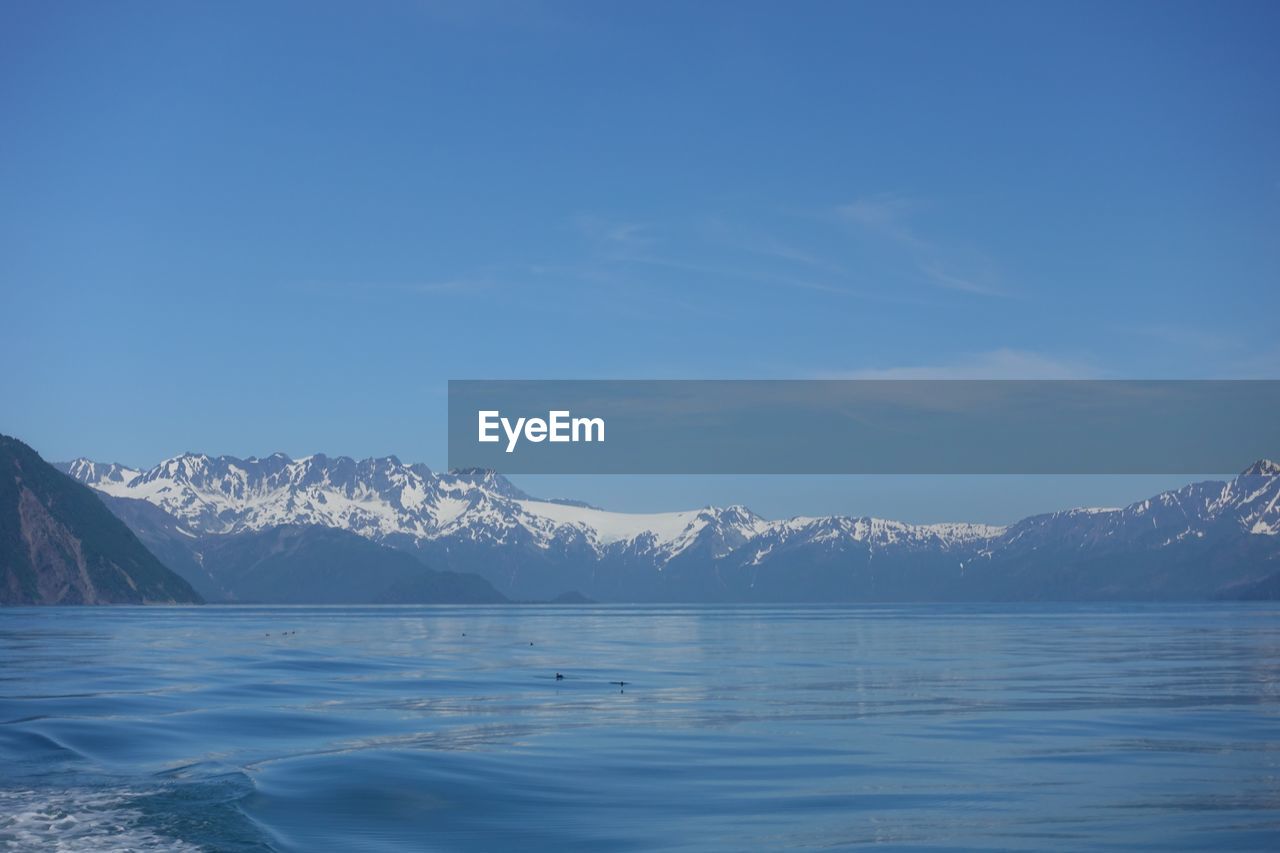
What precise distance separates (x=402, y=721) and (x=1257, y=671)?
51.0 meters

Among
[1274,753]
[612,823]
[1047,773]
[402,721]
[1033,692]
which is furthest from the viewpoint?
[1033,692]

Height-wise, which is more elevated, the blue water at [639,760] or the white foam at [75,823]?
the white foam at [75,823]

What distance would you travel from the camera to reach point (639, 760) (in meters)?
37.6

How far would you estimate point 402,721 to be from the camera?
47.4 metres

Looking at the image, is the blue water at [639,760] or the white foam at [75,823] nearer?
the white foam at [75,823]

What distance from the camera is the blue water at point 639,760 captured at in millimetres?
27391

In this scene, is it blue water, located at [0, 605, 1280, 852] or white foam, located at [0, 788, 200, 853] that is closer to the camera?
white foam, located at [0, 788, 200, 853]

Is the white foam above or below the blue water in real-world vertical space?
above

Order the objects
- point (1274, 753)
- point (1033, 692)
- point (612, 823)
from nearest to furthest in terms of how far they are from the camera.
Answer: point (612, 823), point (1274, 753), point (1033, 692)

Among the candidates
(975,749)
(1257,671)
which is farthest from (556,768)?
(1257,671)

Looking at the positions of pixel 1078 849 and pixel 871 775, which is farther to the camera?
pixel 871 775

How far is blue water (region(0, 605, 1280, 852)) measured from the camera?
27.4 m

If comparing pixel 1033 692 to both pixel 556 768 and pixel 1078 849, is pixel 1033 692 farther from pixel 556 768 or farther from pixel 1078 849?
pixel 1078 849

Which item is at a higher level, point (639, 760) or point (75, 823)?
point (75, 823)
